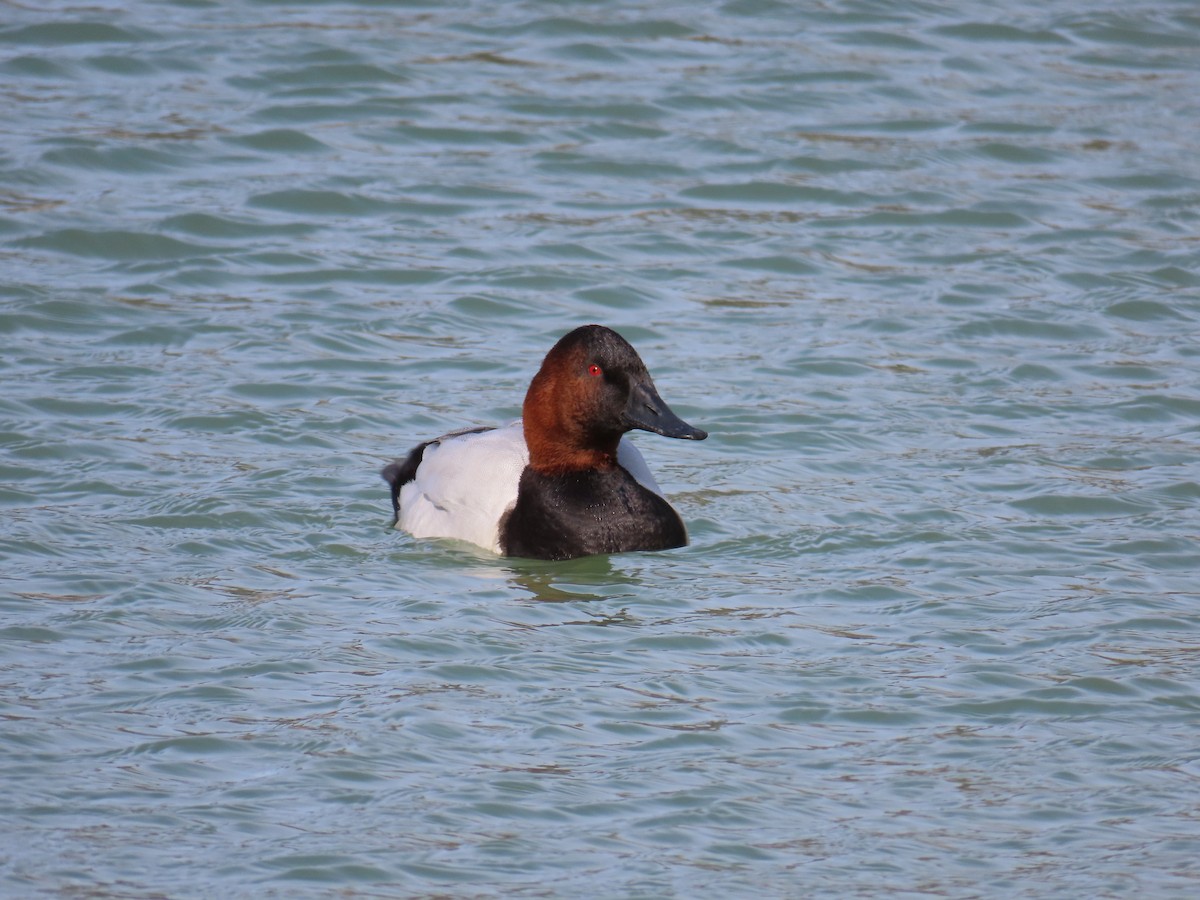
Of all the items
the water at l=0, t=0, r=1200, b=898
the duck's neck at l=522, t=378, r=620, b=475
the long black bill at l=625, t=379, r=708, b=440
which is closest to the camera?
the water at l=0, t=0, r=1200, b=898

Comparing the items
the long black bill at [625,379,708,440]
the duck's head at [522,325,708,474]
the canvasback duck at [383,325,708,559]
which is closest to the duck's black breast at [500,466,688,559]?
the canvasback duck at [383,325,708,559]

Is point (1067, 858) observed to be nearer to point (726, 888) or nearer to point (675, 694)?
point (726, 888)

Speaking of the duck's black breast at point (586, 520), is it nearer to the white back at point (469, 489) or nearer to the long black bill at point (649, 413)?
the white back at point (469, 489)

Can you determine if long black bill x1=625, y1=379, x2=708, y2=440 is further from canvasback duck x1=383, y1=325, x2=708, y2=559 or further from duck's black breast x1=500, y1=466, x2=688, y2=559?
duck's black breast x1=500, y1=466, x2=688, y2=559

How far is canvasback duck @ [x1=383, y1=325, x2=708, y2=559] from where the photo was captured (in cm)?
844

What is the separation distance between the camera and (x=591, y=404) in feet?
27.8

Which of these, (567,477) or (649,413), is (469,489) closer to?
(567,477)

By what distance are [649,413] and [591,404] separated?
0.91 feet

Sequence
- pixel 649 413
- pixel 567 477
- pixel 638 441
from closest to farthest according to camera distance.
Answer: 1. pixel 649 413
2. pixel 567 477
3. pixel 638 441

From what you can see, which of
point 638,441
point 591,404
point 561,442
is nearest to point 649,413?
point 591,404

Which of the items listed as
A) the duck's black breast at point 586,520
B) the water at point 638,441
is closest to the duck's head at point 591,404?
the duck's black breast at point 586,520

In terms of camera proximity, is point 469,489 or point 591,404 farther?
point 469,489

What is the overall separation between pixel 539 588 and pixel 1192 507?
10.5 ft

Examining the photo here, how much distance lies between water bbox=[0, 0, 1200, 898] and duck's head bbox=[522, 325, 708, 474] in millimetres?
626
